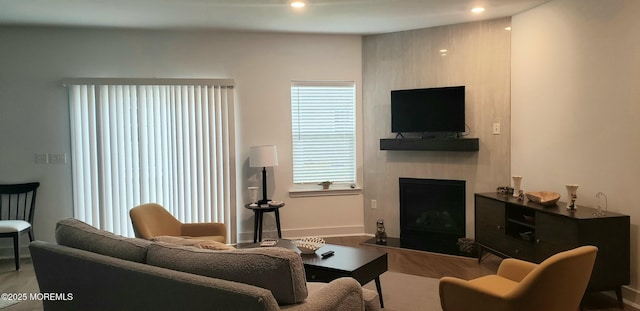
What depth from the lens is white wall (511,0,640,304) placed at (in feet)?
10.4

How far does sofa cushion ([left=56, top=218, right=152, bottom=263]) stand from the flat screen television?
11.7 feet

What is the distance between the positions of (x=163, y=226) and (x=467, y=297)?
108 inches

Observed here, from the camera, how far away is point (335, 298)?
72.3 inches

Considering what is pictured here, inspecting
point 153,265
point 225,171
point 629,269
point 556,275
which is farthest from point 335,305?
point 225,171

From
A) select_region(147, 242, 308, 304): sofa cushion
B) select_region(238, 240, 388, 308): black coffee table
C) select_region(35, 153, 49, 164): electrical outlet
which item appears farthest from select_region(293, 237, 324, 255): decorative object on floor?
select_region(35, 153, 49, 164): electrical outlet

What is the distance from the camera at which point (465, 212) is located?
4867 mm

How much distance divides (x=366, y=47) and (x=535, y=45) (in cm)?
202

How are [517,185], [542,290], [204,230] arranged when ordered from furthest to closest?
[517,185] < [204,230] < [542,290]

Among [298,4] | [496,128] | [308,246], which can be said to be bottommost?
[308,246]

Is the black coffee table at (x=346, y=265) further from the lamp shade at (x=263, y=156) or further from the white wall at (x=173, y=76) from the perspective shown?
the white wall at (x=173, y=76)

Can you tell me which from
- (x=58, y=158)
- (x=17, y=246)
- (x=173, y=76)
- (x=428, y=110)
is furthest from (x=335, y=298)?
(x=58, y=158)

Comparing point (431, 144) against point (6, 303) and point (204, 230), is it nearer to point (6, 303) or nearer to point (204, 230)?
point (204, 230)

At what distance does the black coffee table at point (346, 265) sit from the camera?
2778 mm

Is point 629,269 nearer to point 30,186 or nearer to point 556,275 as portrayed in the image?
point 556,275
